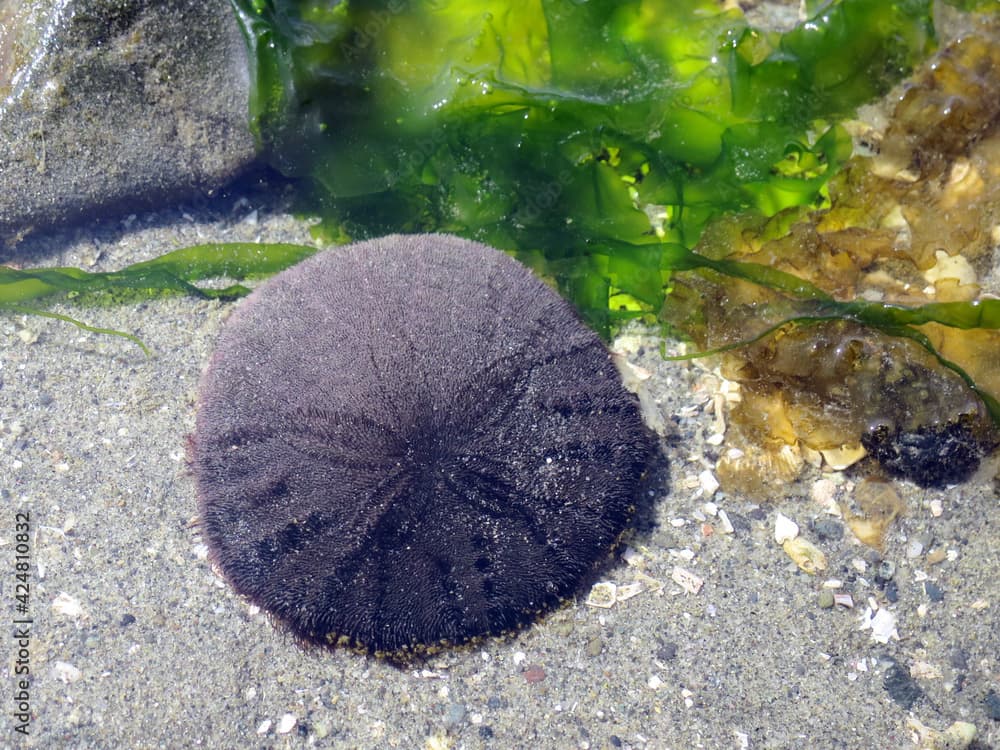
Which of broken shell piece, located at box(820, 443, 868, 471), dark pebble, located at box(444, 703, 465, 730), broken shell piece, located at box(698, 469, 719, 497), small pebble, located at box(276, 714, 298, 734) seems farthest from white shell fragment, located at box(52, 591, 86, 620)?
broken shell piece, located at box(820, 443, 868, 471)

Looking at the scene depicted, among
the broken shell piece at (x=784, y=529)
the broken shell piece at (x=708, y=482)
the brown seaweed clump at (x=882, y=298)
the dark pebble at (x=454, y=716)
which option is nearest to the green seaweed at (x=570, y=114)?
the brown seaweed clump at (x=882, y=298)

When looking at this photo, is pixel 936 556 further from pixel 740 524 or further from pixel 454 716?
pixel 454 716

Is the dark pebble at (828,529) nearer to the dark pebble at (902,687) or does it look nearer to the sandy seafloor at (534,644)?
the sandy seafloor at (534,644)

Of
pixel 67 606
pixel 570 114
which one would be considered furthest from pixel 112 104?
pixel 67 606

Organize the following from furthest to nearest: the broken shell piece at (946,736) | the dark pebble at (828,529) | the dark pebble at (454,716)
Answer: the dark pebble at (828,529)
the dark pebble at (454,716)
the broken shell piece at (946,736)

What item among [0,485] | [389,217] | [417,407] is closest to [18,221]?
[0,485]
